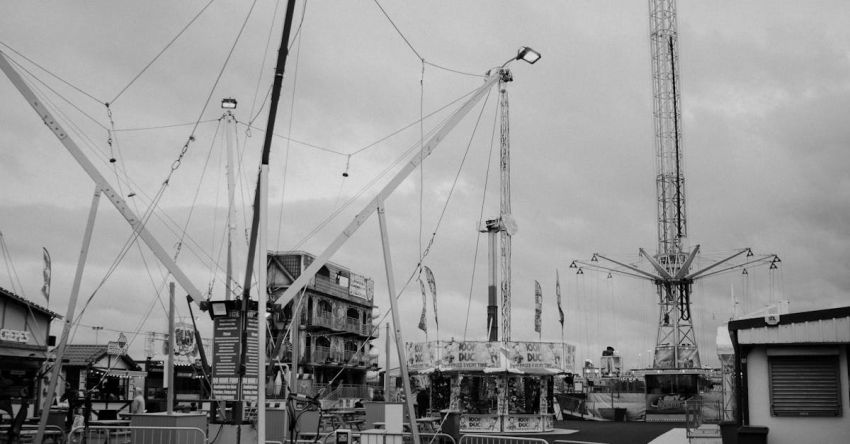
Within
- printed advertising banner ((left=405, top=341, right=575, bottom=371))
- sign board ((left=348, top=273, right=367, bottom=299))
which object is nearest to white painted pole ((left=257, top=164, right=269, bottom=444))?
printed advertising banner ((left=405, top=341, right=575, bottom=371))

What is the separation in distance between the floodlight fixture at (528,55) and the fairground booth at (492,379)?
56.2 feet

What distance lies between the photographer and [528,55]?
22.7 metres

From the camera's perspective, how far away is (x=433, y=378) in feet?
126

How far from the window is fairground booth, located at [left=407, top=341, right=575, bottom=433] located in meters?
18.3

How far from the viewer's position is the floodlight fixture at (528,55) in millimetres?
22531

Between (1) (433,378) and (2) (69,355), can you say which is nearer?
(1) (433,378)

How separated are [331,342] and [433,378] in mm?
37000

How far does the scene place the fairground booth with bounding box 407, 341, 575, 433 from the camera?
36.8 meters

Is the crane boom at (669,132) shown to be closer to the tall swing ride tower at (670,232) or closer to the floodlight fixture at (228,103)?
the tall swing ride tower at (670,232)

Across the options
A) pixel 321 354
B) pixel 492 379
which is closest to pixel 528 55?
pixel 492 379

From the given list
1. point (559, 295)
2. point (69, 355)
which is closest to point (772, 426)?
point (559, 295)

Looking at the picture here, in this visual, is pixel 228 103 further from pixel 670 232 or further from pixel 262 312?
pixel 670 232

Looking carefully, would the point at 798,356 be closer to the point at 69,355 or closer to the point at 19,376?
the point at 19,376

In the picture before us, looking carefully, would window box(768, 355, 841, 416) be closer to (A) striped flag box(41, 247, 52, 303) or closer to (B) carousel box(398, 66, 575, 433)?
(B) carousel box(398, 66, 575, 433)
